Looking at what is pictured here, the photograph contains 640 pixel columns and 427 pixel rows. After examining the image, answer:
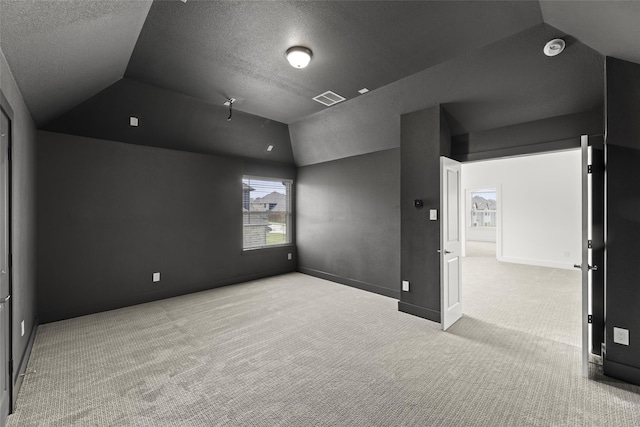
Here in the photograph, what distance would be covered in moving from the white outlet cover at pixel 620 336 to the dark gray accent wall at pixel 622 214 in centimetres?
2

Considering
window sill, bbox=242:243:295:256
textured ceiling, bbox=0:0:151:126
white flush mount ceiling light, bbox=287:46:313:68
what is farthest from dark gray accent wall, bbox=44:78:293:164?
window sill, bbox=242:243:295:256

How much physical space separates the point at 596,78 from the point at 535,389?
9.21 ft

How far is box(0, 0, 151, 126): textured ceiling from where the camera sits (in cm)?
163

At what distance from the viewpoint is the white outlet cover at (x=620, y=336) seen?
2270 millimetres

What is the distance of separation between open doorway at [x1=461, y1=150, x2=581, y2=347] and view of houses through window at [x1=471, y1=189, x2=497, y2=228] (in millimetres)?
2367

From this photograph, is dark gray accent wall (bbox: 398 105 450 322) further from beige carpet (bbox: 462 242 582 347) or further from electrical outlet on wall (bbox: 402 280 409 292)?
beige carpet (bbox: 462 242 582 347)

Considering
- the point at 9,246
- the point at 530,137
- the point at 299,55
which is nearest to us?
the point at 9,246

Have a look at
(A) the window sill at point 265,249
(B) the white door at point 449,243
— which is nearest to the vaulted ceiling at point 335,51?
(B) the white door at point 449,243

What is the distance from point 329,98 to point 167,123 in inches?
93.4

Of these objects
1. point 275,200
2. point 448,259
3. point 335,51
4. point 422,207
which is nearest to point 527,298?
point 448,259

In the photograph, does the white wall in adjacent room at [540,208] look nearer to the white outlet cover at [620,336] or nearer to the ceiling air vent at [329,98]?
the ceiling air vent at [329,98]

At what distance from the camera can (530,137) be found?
3.24 meters

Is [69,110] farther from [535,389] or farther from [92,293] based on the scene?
[535,389]

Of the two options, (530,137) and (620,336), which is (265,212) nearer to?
(530,137)
